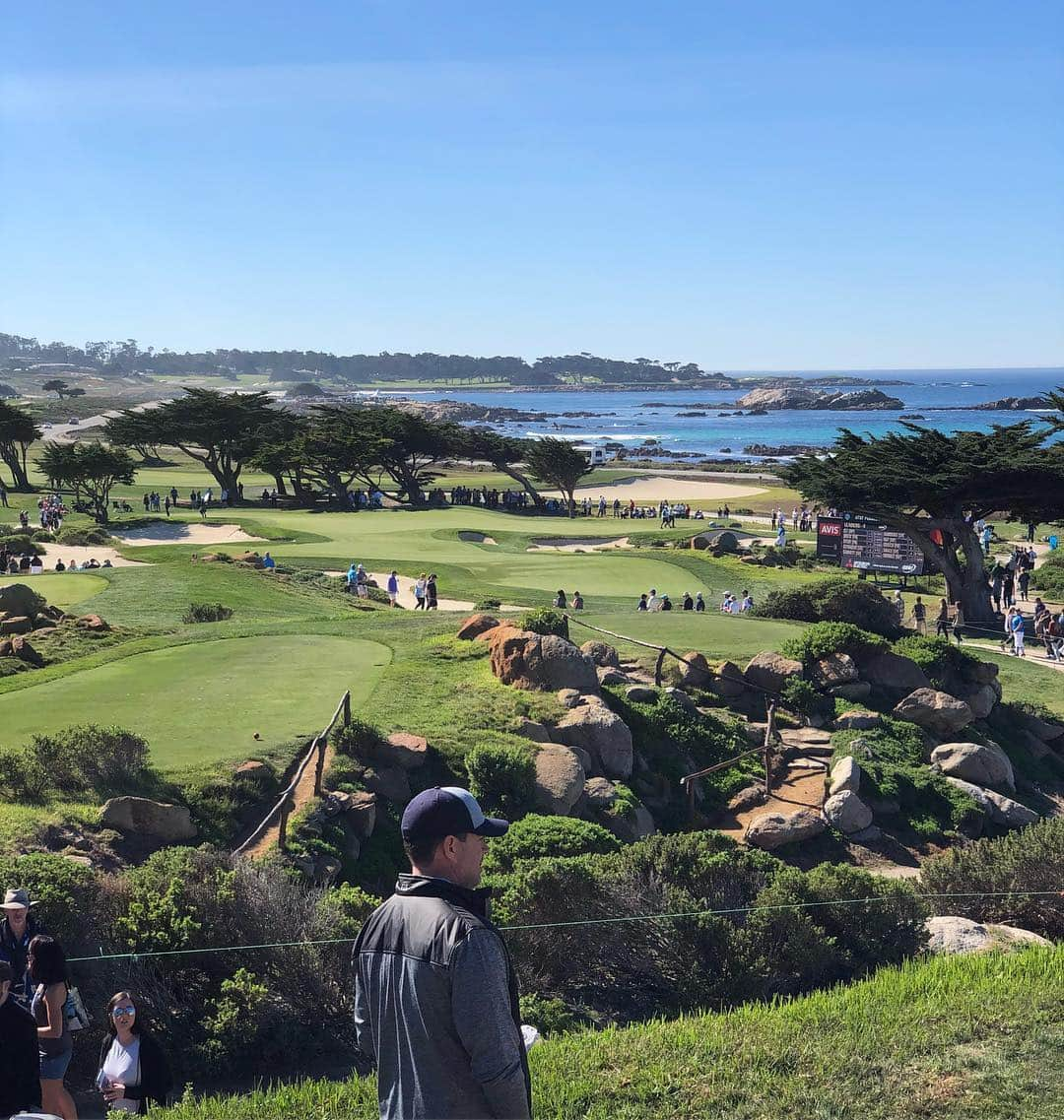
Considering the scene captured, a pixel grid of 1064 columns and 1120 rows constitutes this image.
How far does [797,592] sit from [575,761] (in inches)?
457

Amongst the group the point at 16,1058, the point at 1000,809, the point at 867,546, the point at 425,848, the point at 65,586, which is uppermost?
the point at 425,848

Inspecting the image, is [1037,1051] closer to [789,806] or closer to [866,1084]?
[866,1084]

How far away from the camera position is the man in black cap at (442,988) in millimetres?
3660

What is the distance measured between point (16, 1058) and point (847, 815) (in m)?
12.7

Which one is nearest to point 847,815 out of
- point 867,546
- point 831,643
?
point 831,643

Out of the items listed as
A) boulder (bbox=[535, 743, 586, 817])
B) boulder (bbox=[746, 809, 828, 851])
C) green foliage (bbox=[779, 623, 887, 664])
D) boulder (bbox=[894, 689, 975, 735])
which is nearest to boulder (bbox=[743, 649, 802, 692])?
green foliage (bbox=[779, 623, 887, 664])

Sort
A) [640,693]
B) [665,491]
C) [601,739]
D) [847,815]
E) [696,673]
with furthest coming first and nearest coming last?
[665,491]
[696,673]
[640,693]
[601,739]
[847,815]

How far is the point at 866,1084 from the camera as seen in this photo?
235 inches

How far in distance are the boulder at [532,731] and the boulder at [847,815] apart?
394cm

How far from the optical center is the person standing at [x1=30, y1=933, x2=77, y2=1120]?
6.35m

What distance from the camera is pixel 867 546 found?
40.5 meters

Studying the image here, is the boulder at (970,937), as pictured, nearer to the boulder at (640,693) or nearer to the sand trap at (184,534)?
the boulder at (640,693)

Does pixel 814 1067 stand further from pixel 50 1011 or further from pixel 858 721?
pixel 858 721

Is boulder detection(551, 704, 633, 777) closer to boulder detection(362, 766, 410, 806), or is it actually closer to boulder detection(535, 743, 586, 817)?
boulder detection(535, 743, 586, 817)
